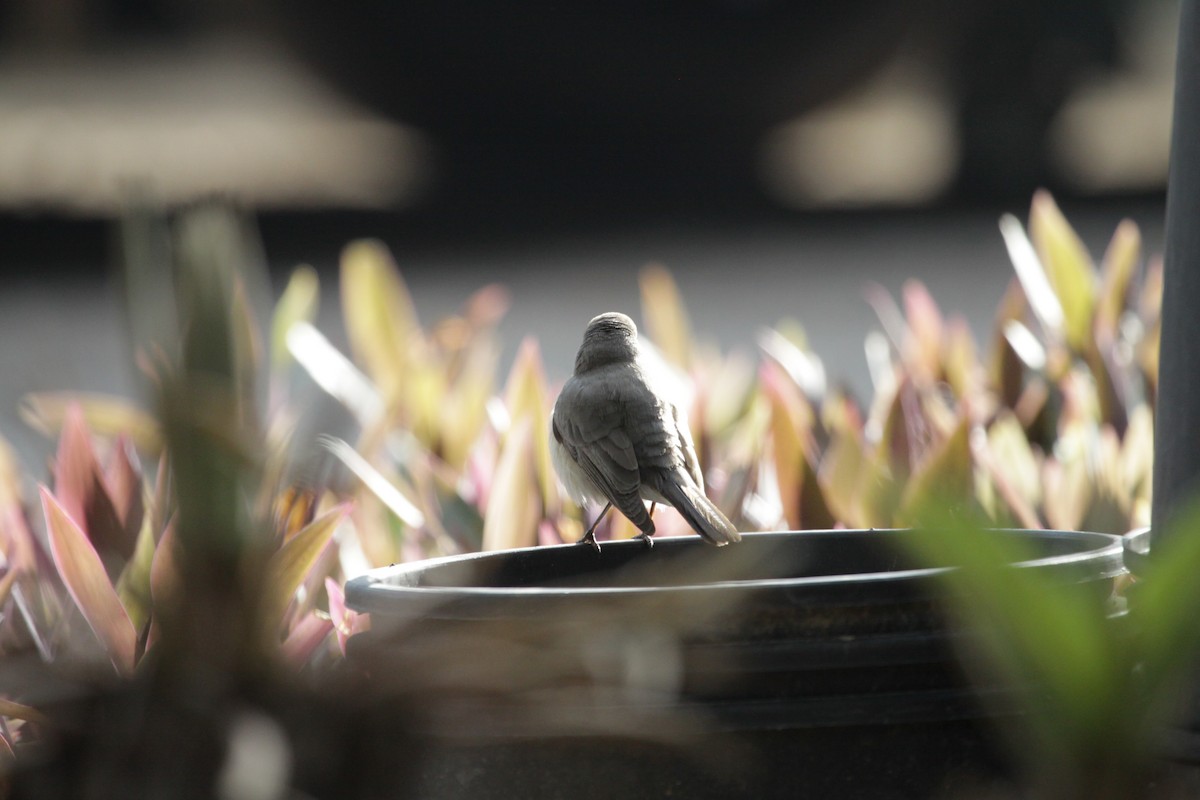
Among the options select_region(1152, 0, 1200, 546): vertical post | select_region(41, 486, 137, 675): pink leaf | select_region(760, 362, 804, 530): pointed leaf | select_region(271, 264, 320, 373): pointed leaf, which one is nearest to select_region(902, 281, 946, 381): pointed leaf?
select_region(760, 362, 804, 530): pointed leaf

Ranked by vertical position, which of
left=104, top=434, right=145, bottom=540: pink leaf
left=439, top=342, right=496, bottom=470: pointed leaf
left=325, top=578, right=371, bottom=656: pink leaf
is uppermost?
left=439, top=342, right=496, bottom=470: pointed leaf

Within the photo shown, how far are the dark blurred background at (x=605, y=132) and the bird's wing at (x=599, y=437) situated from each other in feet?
44.6

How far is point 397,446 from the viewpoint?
3.73 meters

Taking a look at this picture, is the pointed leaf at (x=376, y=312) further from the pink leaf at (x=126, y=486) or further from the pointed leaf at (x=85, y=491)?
the pointed leaf at (x=85, y=491)

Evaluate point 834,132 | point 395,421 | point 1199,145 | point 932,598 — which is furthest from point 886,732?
point 834,132

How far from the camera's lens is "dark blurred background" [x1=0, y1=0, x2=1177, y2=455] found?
69.2 ft

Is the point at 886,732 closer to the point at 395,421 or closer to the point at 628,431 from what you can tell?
the point at 628,431

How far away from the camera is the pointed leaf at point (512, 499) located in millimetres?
2811

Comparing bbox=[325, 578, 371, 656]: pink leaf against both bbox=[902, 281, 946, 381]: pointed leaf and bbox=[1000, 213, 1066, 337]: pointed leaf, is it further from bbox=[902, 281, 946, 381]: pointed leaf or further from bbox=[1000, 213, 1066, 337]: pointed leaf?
bbox=[1000, 213, 1066, 337]: pointed leaf

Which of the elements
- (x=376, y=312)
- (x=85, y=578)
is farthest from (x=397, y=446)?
(x=85, y=578)

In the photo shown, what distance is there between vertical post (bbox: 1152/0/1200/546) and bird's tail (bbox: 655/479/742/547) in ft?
2.48

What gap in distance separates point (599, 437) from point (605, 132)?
83.7ft

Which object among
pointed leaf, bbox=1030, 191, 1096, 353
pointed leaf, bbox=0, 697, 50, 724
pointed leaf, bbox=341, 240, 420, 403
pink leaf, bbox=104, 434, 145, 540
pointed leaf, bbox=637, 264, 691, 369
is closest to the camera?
pointed leaf, bbox=0, 697, 50, 724

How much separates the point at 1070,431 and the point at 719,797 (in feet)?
5.90
